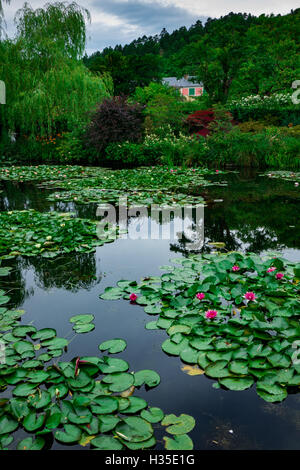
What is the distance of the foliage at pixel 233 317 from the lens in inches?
59.1

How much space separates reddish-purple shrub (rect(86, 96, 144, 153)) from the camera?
36.8 ft

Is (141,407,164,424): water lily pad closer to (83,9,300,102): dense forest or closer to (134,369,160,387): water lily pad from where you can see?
(134,369,160,387): water lily pad

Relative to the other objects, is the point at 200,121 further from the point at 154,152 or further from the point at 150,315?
the point at 150,315

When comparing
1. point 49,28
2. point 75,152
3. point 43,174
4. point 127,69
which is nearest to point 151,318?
point 43,174

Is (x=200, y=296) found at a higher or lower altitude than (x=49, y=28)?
lower

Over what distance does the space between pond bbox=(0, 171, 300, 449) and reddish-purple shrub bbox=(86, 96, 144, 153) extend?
661 centimetres

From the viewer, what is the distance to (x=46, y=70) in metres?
12.0

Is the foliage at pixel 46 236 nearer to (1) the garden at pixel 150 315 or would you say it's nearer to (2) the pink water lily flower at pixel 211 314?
(1) the garden at pixel 150 315

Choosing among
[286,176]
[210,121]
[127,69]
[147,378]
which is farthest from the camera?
[127,69]

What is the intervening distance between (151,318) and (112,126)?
33.5 ft

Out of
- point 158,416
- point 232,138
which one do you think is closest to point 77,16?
point 232,138

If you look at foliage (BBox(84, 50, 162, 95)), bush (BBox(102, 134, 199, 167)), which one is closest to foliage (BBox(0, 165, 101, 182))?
bush (BBox(102, 134, 199, 167))

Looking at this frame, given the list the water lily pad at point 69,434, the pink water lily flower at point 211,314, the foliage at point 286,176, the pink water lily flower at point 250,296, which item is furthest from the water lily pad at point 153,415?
the foliage at point 286,176
